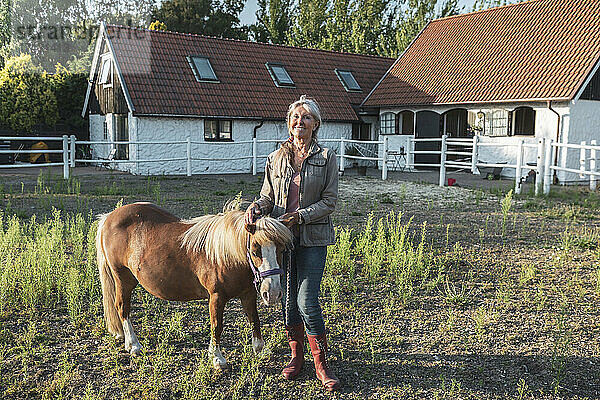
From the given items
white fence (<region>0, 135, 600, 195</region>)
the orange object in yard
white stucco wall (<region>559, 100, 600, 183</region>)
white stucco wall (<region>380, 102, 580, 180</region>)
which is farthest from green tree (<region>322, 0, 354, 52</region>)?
white stucco wall (<region>559, 100, 600, 183</region>)

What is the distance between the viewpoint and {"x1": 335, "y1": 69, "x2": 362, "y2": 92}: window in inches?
995

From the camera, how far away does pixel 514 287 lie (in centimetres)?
599

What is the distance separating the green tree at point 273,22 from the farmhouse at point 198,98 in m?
17.5

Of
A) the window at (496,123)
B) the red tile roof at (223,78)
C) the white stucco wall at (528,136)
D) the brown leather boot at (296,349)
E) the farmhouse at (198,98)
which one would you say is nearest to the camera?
the brown leather boot at (296,349)

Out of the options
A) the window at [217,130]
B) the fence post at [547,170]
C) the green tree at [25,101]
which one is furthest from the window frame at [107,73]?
the fence post at [547,170]

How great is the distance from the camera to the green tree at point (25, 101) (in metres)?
23.0

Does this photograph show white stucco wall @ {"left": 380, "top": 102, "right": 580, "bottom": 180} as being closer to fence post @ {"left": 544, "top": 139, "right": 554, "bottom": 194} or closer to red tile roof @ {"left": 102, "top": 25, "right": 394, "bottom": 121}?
fence post @ {"left": 544, "top": 139, "right": 554, "bottom": 194}

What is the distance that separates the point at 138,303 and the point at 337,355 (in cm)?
220

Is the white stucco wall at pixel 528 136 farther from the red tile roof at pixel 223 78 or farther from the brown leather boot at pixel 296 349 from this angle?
the brown leather boot at pixel 296 349

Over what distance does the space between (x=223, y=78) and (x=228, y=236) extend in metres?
19.0

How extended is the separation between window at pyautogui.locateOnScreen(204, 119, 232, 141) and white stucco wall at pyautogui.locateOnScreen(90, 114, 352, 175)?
0.20 metres

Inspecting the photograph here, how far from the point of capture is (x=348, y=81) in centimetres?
2573

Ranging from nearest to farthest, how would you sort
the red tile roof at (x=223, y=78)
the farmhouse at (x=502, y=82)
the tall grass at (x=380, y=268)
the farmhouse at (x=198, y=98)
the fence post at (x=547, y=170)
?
the tall grass at (x=380, y=268)
the fence post at (x=547, y=170)
the farmhouse at (x=502, y=82)
the farmhouse at (x=198, y=98)
the red tile roof at (x=223, y=78)

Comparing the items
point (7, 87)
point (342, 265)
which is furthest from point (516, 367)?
point (7, 87)
